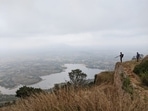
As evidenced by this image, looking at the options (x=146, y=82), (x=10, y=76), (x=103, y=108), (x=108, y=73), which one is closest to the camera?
(x=103, y=108)

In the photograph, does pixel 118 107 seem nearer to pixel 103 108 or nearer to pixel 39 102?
→ pixel 103 108

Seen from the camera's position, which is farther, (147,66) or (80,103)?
(147,66)

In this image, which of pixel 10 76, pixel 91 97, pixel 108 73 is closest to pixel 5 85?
pixel 10 76

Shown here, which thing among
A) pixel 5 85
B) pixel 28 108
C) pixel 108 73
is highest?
pixel 28 108

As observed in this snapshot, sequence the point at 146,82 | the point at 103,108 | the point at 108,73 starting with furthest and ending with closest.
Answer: the point at 108,73, the point at 146,82, the point at 103,108

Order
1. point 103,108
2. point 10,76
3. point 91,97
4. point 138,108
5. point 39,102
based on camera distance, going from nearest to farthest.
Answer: point 103,108
point 138,108
point 91,97
point 39,102
point 10,76

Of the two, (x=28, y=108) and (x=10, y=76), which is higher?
(x=28, y=108)

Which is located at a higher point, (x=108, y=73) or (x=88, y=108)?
(x=88, y=108)

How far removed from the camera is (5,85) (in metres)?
105

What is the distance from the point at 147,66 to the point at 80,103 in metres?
8.65

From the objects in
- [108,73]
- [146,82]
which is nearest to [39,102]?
[146,82]

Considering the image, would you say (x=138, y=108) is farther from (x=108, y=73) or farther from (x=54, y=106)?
(x=108, y=73)

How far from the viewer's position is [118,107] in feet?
11.5

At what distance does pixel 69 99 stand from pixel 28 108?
0.81 metres
